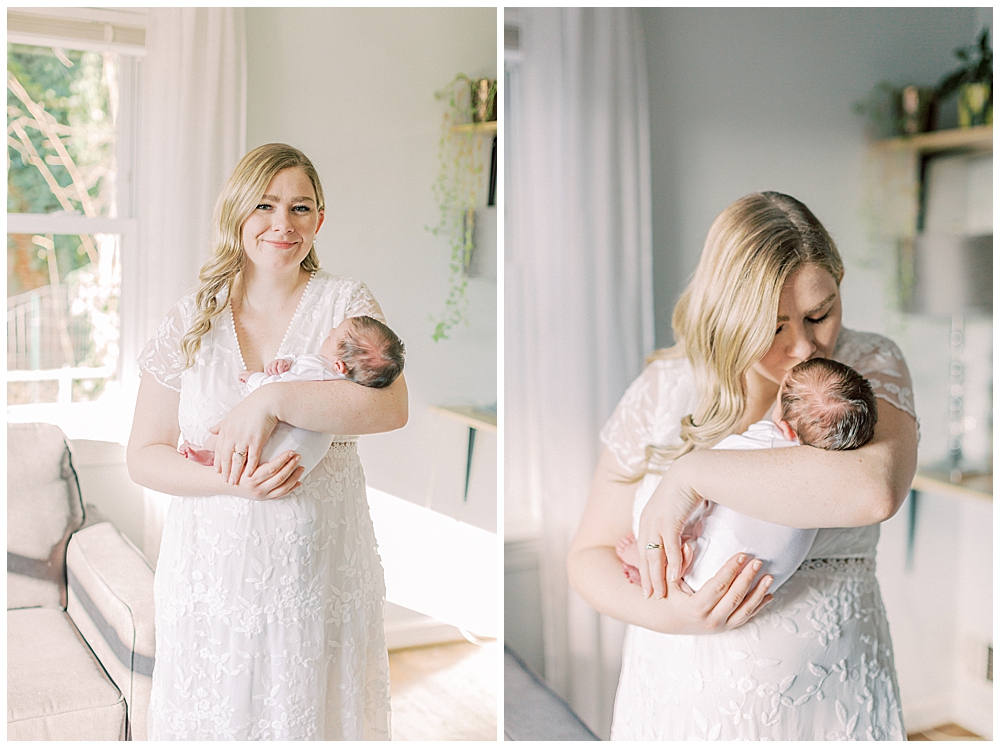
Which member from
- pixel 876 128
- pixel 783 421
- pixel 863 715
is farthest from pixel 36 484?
pixel 876 128

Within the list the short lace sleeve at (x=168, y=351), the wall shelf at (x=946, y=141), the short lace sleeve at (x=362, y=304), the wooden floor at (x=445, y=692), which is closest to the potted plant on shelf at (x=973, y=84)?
the wall shelf at (x=946, y=141)

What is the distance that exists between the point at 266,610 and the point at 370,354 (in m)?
0.50

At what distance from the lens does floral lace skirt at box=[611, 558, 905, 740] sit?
1.33m

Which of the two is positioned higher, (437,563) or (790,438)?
(790,438)

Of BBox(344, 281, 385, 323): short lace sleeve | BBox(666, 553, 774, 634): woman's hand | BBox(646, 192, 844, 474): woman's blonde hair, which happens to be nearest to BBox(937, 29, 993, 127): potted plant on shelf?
BBox(646, 192, 844, 474): woman's blonde hair

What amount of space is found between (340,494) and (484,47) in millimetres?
935

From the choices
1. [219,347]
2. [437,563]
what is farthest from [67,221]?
[437,563]

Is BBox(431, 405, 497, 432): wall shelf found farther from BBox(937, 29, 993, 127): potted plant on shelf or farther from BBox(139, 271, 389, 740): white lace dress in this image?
BBox(937, 29, 993, 127): potted plant on shelf

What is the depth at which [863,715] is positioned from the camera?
1.39 meters

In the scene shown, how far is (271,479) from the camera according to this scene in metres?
1.34

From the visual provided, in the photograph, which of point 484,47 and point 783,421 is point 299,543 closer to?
point 783,421

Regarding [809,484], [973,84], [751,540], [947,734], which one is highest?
[973,84]

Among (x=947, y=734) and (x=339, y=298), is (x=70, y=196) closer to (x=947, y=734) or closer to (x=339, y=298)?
(x=339, y=298)

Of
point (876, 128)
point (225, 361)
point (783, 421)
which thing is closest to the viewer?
point (783, 421)
